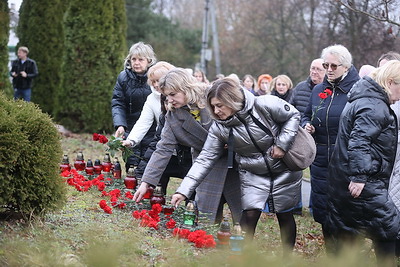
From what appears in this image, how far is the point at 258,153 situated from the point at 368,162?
91 cm

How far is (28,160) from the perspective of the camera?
454 cm

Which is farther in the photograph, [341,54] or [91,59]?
[91,59]

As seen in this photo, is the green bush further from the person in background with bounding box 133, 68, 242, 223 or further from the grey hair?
the grey hair

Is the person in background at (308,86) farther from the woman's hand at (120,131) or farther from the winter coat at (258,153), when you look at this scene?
the winter coat at (258,153)

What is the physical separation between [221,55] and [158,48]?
853 centimetres

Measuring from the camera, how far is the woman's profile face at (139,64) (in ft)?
23.3

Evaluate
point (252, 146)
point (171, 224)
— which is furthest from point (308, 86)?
point (171, 224)

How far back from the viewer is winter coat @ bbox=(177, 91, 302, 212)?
4.85 meters

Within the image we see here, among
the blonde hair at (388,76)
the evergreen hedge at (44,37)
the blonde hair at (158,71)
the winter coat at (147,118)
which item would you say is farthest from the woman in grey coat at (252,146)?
the evergreen hedge at (44,37)

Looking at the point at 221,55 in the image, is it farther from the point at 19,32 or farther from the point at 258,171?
the point at 258,171

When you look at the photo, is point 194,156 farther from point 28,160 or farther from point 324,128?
point 28,160

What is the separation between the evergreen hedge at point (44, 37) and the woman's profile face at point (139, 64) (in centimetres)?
1337

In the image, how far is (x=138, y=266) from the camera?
3725 mm

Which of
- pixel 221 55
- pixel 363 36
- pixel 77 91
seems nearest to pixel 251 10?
pixel 221 55
